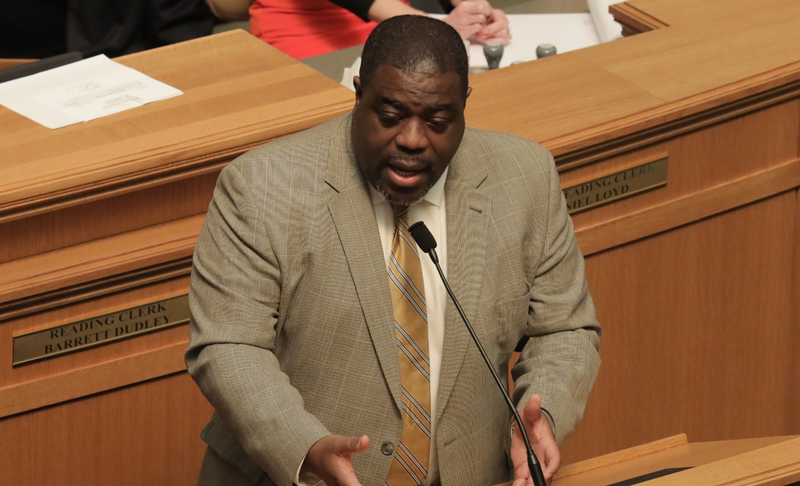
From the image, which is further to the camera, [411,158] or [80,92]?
[80,92]

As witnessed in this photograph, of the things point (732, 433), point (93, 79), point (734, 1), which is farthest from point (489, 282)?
point (734, 1)

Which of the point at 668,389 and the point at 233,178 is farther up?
the point at 233,178

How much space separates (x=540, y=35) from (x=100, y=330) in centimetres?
161

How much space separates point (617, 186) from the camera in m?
2.34

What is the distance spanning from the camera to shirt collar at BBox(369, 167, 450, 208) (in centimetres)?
159

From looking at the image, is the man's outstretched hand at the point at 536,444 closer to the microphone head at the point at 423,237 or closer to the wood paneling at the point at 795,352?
the microphone head at the point at 423,237

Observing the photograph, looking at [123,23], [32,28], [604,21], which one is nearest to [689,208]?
[604,21]

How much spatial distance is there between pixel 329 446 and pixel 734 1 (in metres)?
1.95

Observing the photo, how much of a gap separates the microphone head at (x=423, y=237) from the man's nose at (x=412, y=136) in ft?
0.34

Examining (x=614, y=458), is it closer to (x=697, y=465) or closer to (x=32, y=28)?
(x=697, y=465)

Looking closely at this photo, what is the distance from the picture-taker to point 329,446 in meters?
1.36

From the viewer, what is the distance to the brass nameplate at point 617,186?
2.29 meters

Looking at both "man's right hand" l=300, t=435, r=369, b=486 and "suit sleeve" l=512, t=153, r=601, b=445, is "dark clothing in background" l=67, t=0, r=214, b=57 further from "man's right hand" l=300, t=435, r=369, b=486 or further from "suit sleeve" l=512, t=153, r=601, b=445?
"man's right hand" l=300, t=435, r=369, b=486

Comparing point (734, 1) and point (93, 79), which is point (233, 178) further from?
point (734, 1)
